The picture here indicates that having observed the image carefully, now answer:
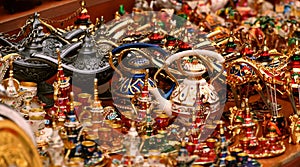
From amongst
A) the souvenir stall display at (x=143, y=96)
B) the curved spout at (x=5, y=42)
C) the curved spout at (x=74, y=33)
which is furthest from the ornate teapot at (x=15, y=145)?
the curved spout at (x=74, y=33)

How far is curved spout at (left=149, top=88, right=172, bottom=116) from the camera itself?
209cm

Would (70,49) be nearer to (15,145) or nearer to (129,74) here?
(129,74)

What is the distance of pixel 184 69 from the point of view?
7.00 ft

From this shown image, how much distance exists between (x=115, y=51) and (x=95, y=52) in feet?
0.21

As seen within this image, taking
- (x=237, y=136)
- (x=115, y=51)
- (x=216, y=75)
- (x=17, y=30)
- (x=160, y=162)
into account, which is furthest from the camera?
(x=17, y=30)

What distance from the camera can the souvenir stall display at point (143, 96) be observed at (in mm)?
1833

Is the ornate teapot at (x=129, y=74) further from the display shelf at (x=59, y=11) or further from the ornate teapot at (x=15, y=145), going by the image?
the ornate teapot at (x=15, y=145)

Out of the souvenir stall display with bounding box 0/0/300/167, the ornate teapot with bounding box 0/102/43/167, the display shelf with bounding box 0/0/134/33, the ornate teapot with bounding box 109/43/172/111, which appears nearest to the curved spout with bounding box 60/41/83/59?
the souvenir stall display with bounding box 0/0/300/167

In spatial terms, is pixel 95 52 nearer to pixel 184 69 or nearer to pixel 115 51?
pixel 115 51

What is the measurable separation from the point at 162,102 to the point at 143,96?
6 cm

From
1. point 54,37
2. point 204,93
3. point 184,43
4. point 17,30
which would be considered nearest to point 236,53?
point 184,43

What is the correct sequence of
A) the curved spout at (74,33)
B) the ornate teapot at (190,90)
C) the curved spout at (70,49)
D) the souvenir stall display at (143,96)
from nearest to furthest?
the souvenir stall display at (143,96) < the ornate teapot at (190,90) < the curved spout at (70,49) < the curved spout at (74,33)

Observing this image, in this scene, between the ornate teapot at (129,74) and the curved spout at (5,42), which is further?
the curved spout at (5,42)

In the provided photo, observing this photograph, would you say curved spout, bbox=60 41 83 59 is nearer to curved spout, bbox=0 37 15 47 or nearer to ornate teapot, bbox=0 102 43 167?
curved spout, bbox=0 37 15 47
